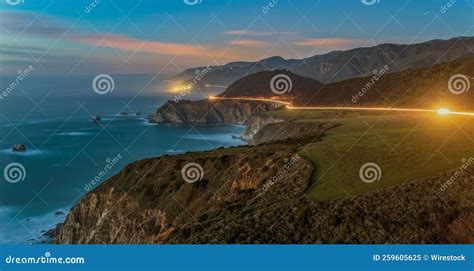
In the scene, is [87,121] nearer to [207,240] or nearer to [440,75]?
[440,75]

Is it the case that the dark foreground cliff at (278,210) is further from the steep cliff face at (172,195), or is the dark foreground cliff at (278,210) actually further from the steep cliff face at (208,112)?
the steep cliff face at (208,112)

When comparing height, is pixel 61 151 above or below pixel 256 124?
below

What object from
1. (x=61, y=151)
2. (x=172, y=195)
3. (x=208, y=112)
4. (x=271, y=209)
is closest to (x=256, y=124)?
(x=61, y=151)

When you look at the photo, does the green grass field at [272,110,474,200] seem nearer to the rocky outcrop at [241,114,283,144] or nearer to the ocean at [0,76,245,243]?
the ocean at [0,76,245,243]

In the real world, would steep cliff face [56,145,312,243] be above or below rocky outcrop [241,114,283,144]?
below

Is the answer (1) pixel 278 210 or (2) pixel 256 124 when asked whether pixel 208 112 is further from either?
(1) pixel 278 210

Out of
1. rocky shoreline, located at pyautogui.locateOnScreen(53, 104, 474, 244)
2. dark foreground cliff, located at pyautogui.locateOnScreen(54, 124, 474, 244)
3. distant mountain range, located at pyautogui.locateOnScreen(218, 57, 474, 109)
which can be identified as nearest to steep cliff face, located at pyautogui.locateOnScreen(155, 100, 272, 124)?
distant mountain range, located at pyautogui.locateOnScreen(218, 57, 474, 109)

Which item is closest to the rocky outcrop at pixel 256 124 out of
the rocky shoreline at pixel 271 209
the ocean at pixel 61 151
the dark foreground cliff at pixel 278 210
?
the ocean at pixel 61 151
